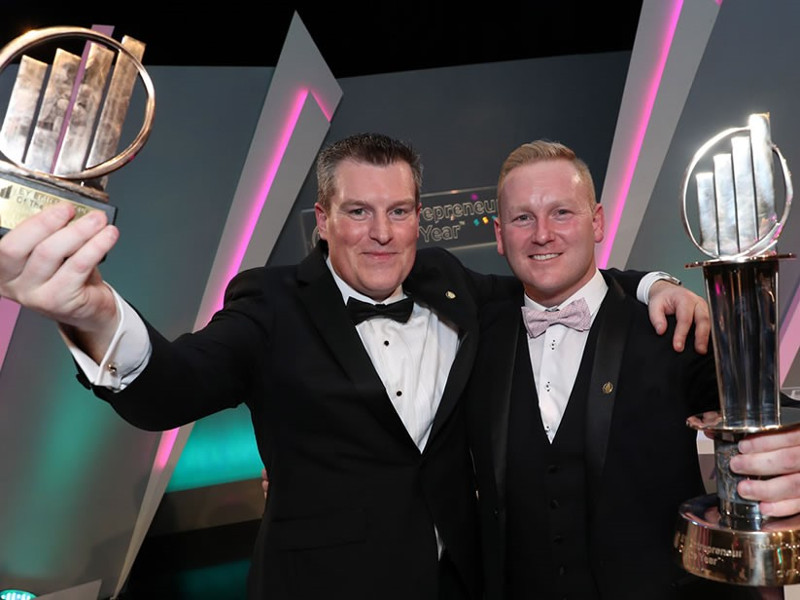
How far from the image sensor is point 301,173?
566cm

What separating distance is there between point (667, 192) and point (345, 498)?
12.7ft

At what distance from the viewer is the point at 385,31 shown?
5754mm

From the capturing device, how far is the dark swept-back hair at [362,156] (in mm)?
2496

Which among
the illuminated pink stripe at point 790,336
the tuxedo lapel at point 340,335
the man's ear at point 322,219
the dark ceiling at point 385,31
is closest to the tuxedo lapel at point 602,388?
the tuxedo lapel at point 340,335

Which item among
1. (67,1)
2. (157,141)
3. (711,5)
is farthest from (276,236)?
(711,5)

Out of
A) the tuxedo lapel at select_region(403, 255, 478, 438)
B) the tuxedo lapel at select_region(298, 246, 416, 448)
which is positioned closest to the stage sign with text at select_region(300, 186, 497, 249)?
the tuxedo lapel at select_region(403, 255, 478, 438)

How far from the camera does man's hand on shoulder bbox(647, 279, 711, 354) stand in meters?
2.09

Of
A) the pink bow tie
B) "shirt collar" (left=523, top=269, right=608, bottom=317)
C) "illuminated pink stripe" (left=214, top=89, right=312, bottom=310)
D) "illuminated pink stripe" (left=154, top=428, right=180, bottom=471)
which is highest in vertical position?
"illuminated pink stripe" (left=214, top=89, right=312, bottom=310)

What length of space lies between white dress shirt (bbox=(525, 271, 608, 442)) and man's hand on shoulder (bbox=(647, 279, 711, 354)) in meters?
0.18

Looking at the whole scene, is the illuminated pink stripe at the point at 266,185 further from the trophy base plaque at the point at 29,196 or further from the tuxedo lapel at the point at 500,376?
the trophy base plaque at the point at 29,196

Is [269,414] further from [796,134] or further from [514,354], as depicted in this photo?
[796,134]

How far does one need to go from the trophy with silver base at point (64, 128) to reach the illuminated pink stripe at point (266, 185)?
4.11 metres

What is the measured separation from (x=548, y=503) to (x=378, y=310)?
774 mm

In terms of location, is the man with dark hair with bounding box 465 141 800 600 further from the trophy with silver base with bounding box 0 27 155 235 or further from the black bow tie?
the trophy with silver base with bounding box 0 27 155 235
